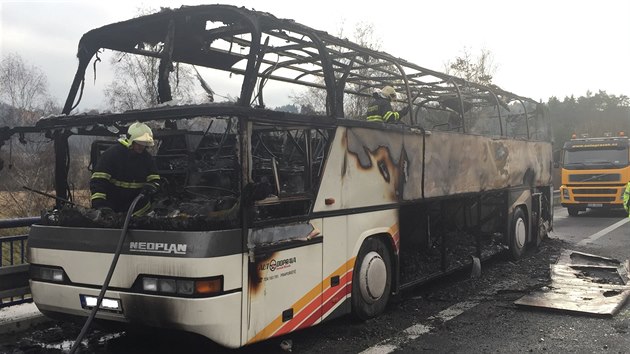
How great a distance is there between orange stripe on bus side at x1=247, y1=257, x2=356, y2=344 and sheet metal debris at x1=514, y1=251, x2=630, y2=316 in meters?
2.49

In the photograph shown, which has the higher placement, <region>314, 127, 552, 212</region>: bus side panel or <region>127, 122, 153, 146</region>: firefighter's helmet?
<region>127, 122, 153, 146</region>: firefighter's helmet

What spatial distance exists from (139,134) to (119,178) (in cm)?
47

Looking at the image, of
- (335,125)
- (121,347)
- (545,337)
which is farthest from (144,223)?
(545,337)

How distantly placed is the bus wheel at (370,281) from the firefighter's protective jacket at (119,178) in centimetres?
216

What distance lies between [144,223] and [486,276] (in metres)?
5.64

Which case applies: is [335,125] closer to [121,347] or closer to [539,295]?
[121,347]

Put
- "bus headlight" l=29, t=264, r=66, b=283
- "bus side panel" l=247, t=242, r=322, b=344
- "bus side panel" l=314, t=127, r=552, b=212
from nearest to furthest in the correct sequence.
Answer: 1. "bus side panel" l=247, t=242, r=322, b=344
2. "bus headlight" l=29, t=264, r=66, b=283
3. "bus side panel" l=314, t=127, r=552, b=212

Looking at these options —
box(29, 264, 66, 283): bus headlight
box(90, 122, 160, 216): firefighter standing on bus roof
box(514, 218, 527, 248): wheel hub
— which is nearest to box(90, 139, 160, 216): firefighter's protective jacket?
box(90, 122, 160, 216): firefighter standing on bus roof

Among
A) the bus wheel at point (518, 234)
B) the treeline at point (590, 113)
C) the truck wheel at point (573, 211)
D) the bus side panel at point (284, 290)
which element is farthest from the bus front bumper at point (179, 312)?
the treeline at point (590, 113)

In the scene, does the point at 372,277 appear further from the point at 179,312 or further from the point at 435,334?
the point at 179,312

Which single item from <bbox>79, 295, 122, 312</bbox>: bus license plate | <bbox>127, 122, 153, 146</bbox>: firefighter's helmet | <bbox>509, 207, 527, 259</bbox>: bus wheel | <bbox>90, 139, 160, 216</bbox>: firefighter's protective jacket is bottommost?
<bbox>509, 207, 527, 259</bbox>: bus wheel

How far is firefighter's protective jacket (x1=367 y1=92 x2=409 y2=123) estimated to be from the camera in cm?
598

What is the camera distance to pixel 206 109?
148 inches

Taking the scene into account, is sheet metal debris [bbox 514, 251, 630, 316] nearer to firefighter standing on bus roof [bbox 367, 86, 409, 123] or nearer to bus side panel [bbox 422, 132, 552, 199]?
bus side panel [bbox 422, 132, 552, 199]
